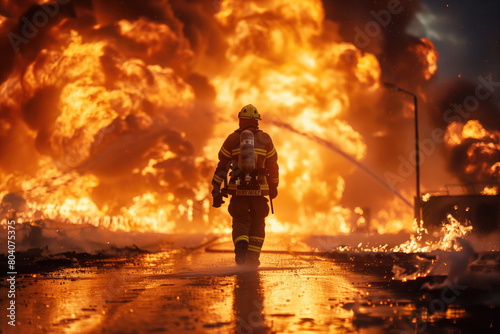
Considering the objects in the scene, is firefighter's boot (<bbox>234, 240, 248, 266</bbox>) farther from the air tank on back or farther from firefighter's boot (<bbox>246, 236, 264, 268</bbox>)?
A: the air tank on back

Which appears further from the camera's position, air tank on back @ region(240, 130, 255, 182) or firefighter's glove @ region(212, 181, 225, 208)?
firefighter's glove @ region(212, 181, 225, 208)

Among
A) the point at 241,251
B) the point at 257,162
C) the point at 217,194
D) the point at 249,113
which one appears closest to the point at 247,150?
the point at 257,162

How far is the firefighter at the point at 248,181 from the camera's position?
12.5 meters

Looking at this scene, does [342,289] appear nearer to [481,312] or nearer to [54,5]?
[481,312]

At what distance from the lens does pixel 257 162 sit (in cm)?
1284

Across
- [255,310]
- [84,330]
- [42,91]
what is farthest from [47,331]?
[42,91]

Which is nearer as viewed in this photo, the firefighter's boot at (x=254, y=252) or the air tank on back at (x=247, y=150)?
the firefighter's boot at (x=254, y=252)

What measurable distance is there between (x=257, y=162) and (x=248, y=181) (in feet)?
1.22

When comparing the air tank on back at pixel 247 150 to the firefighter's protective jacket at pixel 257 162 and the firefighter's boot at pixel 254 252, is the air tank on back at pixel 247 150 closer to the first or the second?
the firefighter's protective jacket at pixel 257 162

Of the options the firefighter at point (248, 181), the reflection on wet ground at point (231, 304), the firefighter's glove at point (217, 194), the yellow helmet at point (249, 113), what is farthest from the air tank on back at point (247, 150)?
the reflection on wet ground at point (231, 304)

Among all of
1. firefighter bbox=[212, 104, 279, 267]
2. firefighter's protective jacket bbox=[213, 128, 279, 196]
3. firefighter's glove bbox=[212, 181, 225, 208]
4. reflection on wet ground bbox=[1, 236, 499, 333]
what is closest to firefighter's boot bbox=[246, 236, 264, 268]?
firefighter bbox=[212, 104, 279, 267]

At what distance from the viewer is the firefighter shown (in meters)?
12.5

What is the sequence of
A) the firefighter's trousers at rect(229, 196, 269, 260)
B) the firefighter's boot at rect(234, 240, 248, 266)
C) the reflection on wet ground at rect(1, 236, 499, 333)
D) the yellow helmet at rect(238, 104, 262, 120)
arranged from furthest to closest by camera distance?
the yellow helmet at rect(238, 104, 262, 120) < the firefighter's trousers at rect(229, 196, 269, 260) < the firefighter's boot at rect(234, 240, 248, 266) < the reflection on wet ground at rect(1, 236, 499, 333)

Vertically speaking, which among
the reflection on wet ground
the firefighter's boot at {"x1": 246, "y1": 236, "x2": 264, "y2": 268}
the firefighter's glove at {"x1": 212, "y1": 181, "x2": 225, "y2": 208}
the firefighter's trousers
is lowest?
the reflection on wet ground
